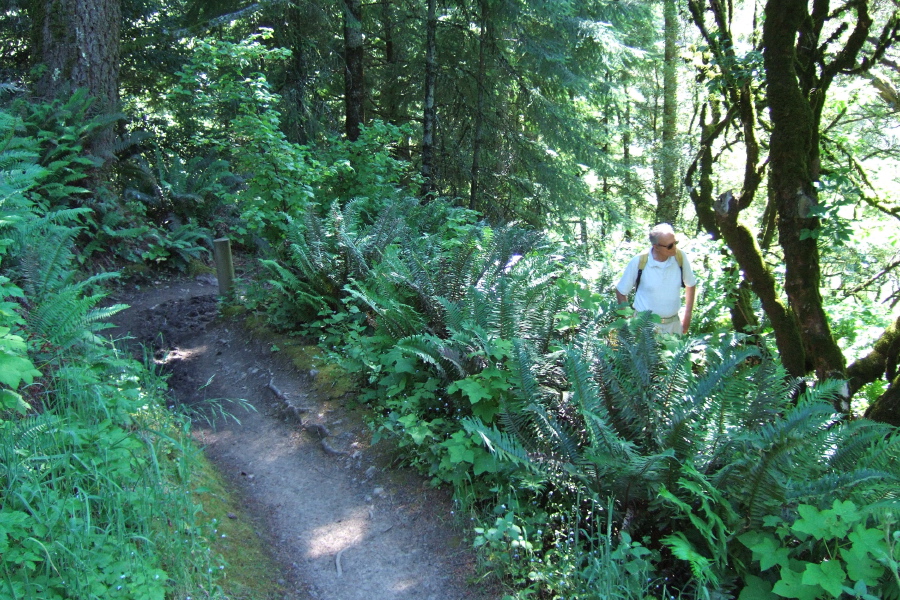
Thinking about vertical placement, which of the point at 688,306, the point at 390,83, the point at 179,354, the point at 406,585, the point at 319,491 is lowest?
the point at 406,585

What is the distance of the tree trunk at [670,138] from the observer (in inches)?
639

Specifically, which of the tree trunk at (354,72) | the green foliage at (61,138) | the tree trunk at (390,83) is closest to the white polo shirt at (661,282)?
the tree trunk at (354,72)

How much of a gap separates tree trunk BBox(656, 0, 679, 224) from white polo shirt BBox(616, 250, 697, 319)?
38.0ft

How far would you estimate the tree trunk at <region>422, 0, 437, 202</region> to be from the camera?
1109 cm

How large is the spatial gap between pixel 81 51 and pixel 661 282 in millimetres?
9120

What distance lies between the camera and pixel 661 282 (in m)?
5.42

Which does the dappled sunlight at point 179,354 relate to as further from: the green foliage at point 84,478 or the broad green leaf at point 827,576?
the broad green leaf at point 827,576

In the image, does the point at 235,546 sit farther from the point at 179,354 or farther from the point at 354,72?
the point at 354,72

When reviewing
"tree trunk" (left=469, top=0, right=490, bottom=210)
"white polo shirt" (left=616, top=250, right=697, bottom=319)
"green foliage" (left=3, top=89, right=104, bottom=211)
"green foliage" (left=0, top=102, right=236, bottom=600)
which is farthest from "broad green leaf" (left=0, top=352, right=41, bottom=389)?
"tree trunk" (left=469, top=0, right=490, bottom=210)

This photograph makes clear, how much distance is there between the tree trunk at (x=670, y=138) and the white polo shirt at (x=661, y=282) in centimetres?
1159

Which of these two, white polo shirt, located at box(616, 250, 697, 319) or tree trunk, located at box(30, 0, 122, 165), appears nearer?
white polo shirt, located at box(616, 250, 697, 319)

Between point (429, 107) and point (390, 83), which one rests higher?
point (390, 83)

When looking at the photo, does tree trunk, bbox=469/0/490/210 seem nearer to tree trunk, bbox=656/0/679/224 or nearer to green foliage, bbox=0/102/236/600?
tree trunk, bbox=656/0/679/224

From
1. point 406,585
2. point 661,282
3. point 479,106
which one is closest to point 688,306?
point 661,282
